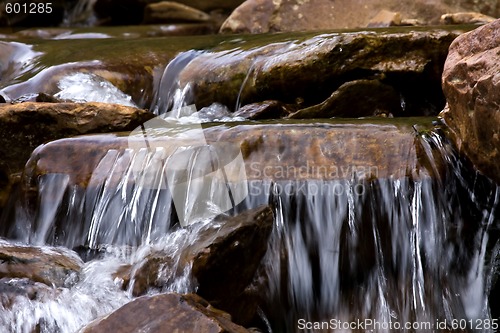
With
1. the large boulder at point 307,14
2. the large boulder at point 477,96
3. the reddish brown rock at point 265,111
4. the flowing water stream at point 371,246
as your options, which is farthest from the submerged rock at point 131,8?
the flowing water stream at point 371,246

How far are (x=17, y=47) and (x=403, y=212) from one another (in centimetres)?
502

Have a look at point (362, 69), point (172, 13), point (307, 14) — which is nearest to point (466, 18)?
point (307, 14)

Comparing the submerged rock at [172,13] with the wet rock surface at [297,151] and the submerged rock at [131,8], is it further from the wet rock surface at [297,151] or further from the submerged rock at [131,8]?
the wet rock surface at [297,151]

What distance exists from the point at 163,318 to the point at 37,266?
1040mm

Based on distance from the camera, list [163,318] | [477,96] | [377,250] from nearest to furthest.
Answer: [163,318] → [477,96] → [377,250]

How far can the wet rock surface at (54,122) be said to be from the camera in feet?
15.3

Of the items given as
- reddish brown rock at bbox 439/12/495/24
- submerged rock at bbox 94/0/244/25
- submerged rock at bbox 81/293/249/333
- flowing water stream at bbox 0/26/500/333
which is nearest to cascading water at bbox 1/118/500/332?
flowing water stream at bbox 0/26/500/333

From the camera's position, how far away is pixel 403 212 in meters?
3.77

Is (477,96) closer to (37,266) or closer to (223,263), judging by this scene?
(223,263)

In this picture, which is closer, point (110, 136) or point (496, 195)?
point (496, 195)

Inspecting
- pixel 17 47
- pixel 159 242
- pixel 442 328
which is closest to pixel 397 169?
pixel 442 328

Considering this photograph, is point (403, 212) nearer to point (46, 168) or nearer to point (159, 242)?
Answer: point (159, 242)

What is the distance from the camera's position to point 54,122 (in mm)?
4707

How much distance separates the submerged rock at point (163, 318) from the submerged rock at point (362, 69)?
2.71 meters
